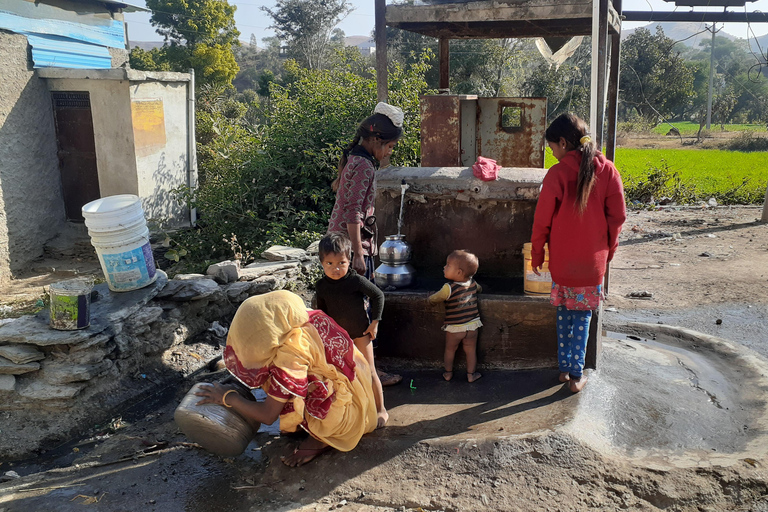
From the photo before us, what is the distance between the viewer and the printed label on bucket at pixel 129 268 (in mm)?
4238

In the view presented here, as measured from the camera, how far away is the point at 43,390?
11.9ft

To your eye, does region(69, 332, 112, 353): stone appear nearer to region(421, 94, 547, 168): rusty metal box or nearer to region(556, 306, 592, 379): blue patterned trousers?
region(556, 306, 592, 379): blue patterned trousers

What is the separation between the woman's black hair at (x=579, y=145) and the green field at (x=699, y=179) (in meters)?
8.06

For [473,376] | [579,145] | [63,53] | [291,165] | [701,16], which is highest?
[701,16]

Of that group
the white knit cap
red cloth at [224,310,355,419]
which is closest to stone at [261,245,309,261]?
the white knit cap

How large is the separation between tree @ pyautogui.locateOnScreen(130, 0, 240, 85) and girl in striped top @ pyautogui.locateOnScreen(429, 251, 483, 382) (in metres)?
22.4

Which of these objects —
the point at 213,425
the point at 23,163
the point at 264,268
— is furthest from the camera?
the point at 23,163

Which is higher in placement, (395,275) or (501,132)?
(501,132)

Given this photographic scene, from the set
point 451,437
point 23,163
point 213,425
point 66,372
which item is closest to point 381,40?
point 451,437

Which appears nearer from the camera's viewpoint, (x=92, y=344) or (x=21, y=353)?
(x=21, y=353)

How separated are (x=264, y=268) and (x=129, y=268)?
1.30 m

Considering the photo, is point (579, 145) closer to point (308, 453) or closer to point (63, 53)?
point (308, 453)

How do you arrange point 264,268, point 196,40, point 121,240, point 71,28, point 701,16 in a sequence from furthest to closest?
point 196,40 < point 71,28 < point 701,16 < point 264,268 < point 121,240

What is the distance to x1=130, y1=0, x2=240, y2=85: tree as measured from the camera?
23.9 meters
